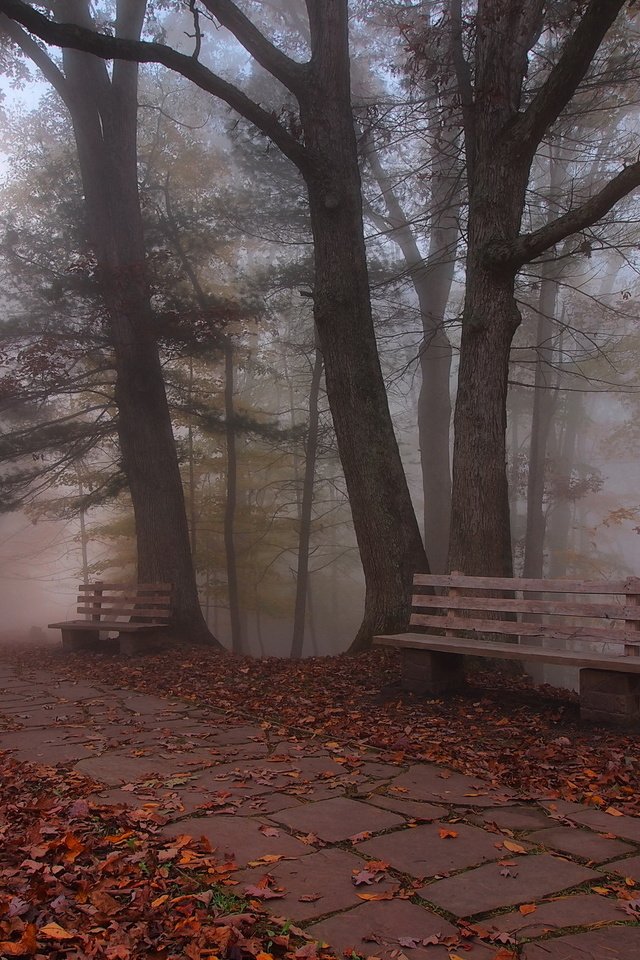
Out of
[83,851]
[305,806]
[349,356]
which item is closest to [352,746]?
[305,806]

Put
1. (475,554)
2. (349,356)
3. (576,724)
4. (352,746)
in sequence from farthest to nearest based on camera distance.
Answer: (349,356) → (475,554) → (576,724) → (352,746)

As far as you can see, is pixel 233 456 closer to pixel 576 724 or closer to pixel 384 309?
pixel 384 309

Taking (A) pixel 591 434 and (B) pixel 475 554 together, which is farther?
(A) pixel 591 434

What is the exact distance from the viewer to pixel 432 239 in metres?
17.1

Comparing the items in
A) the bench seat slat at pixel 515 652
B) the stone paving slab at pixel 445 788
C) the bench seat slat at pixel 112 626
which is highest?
the bench seat slat at pixel 515 652

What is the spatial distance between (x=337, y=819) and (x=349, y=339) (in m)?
6.18

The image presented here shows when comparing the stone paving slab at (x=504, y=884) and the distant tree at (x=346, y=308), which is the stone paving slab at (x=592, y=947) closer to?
the stone paving slab at (x=504, y=884)

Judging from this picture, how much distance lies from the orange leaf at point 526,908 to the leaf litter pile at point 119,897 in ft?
2.58

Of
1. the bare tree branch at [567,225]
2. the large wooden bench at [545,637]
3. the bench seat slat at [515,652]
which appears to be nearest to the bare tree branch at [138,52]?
the bare tree branch at [567,225]

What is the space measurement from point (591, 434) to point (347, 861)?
117 feet

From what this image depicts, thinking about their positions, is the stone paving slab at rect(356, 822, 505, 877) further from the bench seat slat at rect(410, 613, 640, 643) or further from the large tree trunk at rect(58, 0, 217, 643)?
the large tree trunk at rect(58, 0, 217, 643)

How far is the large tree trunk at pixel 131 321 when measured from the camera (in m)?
11.7

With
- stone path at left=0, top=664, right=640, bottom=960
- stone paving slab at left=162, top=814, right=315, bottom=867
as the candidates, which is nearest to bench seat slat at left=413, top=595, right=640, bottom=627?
stone path at left=0, top=664, right=640, bottom=960

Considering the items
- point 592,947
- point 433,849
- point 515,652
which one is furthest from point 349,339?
point 592,947
